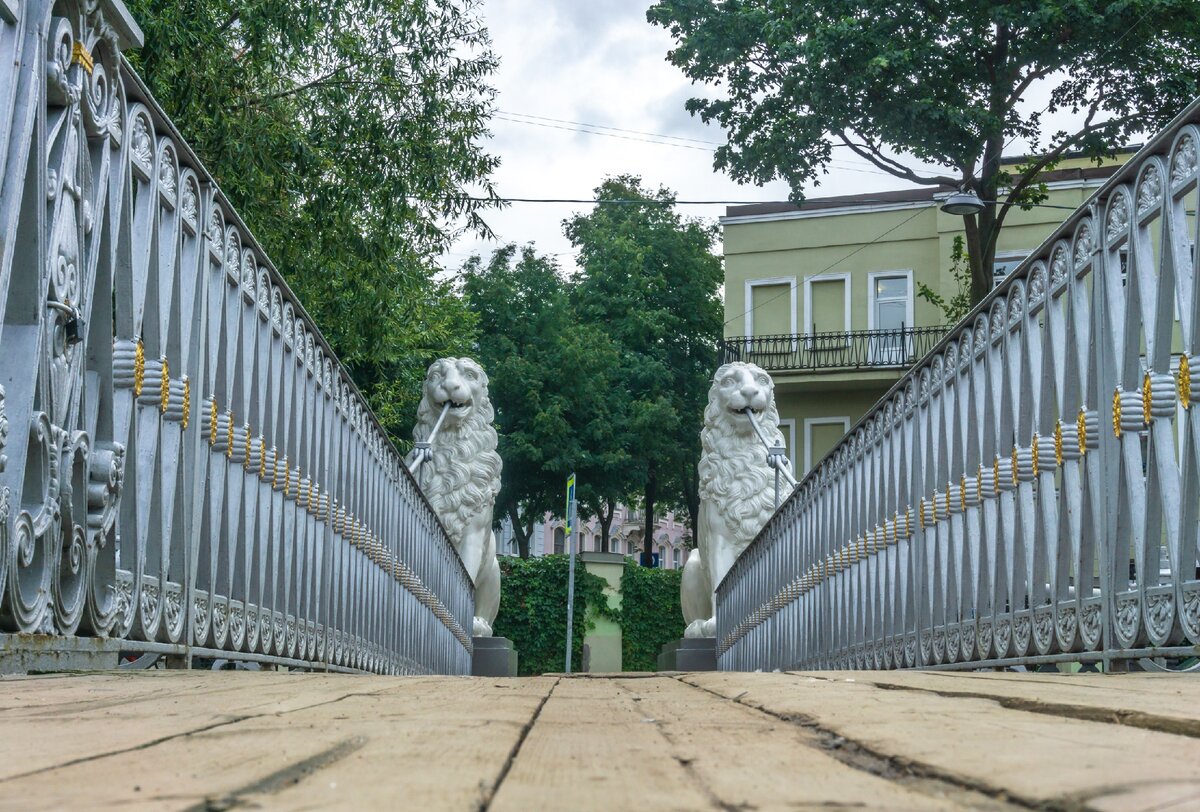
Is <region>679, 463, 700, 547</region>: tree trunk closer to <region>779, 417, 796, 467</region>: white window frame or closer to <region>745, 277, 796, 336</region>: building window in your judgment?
<region>779, 417, 796, 467</region>: white window frame

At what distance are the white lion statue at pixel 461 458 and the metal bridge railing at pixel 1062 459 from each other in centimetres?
976

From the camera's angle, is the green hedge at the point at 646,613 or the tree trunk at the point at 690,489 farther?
the tree trunk at the point at 690,489

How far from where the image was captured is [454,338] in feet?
116

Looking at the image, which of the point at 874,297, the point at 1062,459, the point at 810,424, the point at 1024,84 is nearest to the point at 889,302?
the point at 874,297

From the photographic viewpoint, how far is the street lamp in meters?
20.3

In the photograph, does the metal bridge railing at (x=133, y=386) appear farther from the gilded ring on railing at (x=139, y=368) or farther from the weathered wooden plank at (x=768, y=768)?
the weathered wooden plank at (x=768, y=768)

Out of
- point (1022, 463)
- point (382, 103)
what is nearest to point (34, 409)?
point (1022, 463)

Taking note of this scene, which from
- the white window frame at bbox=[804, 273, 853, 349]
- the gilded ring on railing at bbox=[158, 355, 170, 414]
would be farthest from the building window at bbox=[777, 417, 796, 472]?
the gilded ring on railing at bbox=[158, 355, 170, 414]

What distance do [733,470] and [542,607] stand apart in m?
15.2

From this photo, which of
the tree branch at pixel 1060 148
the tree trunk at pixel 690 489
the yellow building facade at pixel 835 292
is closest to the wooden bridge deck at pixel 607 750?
the tree branch at pixel 1060 148

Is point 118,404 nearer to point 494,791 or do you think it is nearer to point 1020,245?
point 494,791

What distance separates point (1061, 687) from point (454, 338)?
3281 centimetres

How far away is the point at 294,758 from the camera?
5.41 feet

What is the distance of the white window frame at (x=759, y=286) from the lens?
38472 mm
